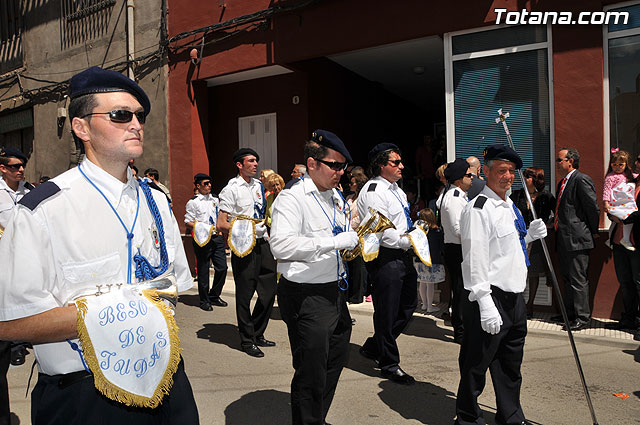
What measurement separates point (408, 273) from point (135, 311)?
3.86 meters

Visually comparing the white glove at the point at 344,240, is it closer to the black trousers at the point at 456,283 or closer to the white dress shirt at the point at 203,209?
the black trousers at the point at 456,283

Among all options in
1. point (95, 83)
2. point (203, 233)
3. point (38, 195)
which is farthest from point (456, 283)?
point (38, 195)

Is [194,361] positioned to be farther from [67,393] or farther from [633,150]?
[633,150]

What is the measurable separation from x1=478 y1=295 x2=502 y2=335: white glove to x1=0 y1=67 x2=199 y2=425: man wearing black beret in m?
2.17

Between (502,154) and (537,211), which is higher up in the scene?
(502,154)

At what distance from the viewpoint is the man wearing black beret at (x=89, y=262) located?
5.86 feet

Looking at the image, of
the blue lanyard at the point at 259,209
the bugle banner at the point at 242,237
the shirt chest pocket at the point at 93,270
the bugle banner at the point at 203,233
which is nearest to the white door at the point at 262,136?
the bugle banner at the point at 203,233

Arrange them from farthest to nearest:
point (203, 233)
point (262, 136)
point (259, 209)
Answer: point (262, 136) < point (203, 233) < point (259, 209)

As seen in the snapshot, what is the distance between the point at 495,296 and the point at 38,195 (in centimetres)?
303

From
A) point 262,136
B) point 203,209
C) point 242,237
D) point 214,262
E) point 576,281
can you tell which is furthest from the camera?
point 262,136

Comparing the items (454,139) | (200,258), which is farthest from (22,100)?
(454,139)

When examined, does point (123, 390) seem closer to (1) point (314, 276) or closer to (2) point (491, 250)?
(1) point (314, 276)

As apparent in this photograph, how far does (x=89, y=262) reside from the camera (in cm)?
192

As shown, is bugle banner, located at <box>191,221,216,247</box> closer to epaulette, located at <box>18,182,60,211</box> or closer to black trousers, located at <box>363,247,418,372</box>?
black trousers, located at <box>363,247,418,372</box>
